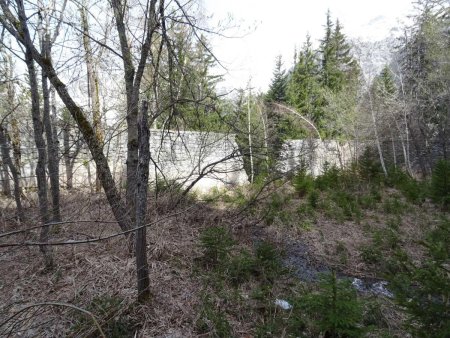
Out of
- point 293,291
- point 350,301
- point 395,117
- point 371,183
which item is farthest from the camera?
point 395,117

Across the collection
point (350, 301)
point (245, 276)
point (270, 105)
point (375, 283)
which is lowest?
point (375, 283)

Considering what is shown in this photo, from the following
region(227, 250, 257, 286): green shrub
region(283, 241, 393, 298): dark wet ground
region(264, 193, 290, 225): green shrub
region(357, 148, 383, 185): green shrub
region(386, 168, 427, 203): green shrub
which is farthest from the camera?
region(357, 148, 383, 185): green shrub

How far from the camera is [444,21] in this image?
12.8 m

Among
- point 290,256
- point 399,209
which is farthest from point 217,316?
point 399,209

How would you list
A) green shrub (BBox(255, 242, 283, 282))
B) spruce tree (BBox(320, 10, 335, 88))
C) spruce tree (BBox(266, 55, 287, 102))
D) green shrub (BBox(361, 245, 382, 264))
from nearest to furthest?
green shrub (BBox(255, 242, 283, 282))
green shrub (BBox(361, 245, 382, 264))
spruce tree (BBox(266, 55, 287, 102))
spruce tree (BBox(320, 10, 335, 88))

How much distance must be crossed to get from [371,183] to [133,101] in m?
8.27

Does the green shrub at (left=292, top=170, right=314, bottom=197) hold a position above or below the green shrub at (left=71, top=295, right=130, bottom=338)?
above

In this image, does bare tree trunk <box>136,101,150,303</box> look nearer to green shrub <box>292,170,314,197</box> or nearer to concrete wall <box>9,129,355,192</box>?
concrete wall <box>9,129,355,192</box>

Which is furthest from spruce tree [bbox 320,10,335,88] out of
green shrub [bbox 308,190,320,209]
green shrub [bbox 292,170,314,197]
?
green shrub [bbox 308,190,320,209]

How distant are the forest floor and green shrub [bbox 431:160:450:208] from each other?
Result: 120 centimetres

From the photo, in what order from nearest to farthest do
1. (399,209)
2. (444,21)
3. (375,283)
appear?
(375,283), (399,209), (444,21)

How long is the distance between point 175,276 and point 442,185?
683 cm

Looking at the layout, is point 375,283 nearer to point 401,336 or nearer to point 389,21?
point 401,336

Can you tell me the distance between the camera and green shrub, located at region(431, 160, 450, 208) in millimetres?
6754
